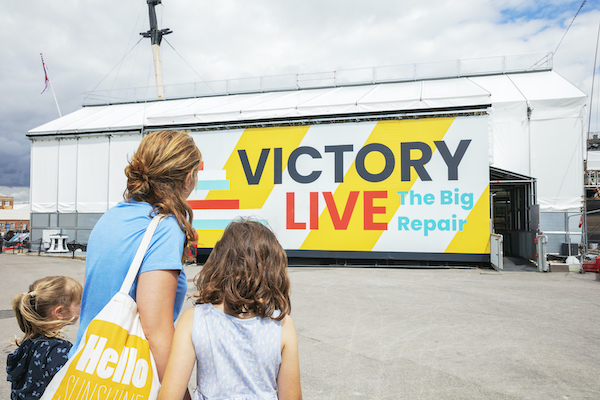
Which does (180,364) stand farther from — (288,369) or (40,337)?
(40,337)

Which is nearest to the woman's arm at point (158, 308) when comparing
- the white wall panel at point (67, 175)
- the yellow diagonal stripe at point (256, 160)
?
the yellow diagonal stripe at point (256, 160)

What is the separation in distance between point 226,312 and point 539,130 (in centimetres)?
1664

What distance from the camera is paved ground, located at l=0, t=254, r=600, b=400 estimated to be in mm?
3609

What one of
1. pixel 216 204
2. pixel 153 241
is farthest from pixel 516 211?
pixel 153 241

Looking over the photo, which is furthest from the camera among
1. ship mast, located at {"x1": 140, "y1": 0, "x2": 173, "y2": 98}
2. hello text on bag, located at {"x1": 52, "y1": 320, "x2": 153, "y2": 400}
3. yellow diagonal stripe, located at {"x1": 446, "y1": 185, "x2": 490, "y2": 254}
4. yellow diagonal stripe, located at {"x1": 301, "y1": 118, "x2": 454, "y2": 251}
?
ship mast, located at {"x1": 140, "y1": 0, "x2": 173, "y2": 98}

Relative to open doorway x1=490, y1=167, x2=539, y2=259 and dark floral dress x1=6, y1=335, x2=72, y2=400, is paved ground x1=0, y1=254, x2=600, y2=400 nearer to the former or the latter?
dark floral dress x1=6, y1=335, x2=72, y2=400

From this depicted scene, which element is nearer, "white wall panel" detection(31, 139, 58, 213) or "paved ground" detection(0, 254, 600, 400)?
"paved ground" detection(0, 254, 600, 400)

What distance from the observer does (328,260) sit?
Answer: 43.7 ft

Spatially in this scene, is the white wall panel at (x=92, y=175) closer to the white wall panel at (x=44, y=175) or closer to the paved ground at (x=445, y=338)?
the white wall panel at (x=44, y=175)

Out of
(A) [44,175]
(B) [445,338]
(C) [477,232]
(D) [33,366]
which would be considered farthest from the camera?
(A) [44,175]

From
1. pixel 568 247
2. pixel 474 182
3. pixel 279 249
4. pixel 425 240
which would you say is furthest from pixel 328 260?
pixel 279 249

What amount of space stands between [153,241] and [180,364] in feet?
1.48

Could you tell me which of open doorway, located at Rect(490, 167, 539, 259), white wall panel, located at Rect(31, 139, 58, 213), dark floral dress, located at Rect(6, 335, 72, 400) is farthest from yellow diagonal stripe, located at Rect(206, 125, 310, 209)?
dark floral dress, located at Rect(6, 335, 72, 400)

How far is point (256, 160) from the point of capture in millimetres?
13906
